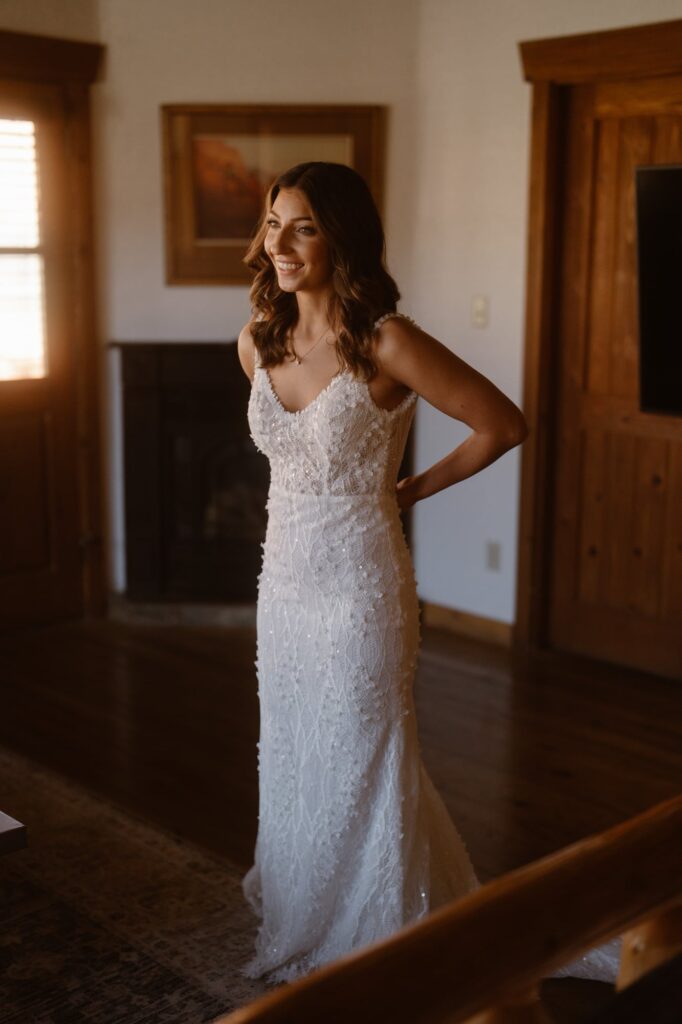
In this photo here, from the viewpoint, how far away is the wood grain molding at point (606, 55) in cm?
405

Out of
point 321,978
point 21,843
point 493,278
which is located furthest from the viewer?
point 493,278

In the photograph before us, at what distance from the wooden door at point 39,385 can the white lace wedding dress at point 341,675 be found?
2652 millimetres

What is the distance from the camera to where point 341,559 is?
240 cm

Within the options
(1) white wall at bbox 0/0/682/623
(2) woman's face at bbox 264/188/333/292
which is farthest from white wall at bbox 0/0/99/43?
(2) woman's face at bbox 264/188/333/292

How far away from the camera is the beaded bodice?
2.32 m

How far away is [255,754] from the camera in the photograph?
12.4 ft

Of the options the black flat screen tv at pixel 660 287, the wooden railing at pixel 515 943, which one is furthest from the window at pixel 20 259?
the wooden railing at pixel 515 943

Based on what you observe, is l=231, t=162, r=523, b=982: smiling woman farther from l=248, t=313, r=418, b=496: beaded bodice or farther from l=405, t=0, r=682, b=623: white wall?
l=405, t=0, r=682, b=623: white wall

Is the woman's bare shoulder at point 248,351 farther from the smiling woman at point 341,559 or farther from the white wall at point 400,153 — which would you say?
the white wall at point 400,153

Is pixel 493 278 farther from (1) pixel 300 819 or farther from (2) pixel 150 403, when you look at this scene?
(1) pixel 300 819

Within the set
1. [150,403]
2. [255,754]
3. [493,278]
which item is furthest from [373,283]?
[150,403]

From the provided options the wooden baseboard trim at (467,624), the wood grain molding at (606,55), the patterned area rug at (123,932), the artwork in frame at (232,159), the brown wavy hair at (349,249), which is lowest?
the patterned area rug at (123,932)

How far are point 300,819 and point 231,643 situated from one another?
241 centimetres

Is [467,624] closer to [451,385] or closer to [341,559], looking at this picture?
[341,559]
